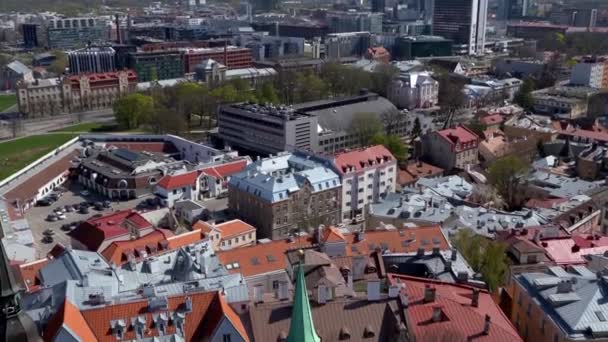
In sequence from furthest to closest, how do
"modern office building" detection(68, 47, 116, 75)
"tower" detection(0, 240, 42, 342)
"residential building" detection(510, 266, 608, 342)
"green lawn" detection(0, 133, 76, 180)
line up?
"modern office building" detection(68, 47, 116, 75) → "green lawn" detection(0, 133, 76, 180) → "residential building" detection(510, 266, 608, 342) → "tower" detection(0, 240, 42, 342)

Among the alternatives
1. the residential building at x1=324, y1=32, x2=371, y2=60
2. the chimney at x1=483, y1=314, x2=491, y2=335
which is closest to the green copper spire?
A: the chimney at x1=483, y1=314, x2=491, y2=335

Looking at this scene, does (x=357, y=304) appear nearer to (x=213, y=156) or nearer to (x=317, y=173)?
(x=317, y=173)

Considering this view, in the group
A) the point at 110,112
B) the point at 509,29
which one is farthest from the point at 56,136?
the point at 509,29

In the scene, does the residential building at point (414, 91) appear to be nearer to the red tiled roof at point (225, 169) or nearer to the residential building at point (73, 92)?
the red tiled roof at point (225, 169)

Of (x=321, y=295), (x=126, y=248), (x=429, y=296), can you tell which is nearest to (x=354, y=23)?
(x=126, y=248)

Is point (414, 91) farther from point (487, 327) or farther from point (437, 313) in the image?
point (487, 327)

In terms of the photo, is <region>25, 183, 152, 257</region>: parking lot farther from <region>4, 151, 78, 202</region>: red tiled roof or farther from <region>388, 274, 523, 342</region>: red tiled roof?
<region>388, 274, 523, 342</region>: red tiled roof
